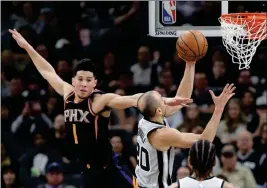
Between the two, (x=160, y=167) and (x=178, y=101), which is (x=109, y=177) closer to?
(x=160, y=167)

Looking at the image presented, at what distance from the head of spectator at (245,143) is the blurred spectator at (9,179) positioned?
329cm

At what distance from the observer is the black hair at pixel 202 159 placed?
692 cm

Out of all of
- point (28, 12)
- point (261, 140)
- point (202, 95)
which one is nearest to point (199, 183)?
point (261, 140)

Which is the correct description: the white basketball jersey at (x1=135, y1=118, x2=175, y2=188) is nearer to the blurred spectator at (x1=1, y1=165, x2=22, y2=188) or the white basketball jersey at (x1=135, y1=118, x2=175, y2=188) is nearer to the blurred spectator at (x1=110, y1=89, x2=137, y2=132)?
the blurred spectator at (x1=1, y1=165, x2=22, y2=188)

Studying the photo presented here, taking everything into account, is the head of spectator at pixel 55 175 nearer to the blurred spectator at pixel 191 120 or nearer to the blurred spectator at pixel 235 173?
the blurred spectator at pixel 191 120

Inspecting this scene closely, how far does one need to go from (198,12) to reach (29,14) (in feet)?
12.2

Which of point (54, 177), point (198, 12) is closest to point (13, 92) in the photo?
point (54, 177)

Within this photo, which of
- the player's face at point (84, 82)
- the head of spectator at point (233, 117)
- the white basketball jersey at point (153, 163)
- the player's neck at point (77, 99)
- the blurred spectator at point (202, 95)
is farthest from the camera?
the blurred spectator at point (202, 95)

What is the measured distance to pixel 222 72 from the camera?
13.9 metres

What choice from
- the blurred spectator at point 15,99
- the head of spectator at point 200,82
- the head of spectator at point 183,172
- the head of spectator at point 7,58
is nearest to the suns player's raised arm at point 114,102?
the head of spectator at point 183,172

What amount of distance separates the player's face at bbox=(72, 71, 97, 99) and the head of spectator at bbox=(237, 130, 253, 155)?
13.9ft

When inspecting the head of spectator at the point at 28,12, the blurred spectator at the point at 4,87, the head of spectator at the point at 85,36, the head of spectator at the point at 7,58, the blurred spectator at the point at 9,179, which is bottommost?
the blurred spectator at the point at 9,179

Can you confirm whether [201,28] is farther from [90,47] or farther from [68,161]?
[90,47]

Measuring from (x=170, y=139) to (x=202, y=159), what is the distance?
3.82 feet
